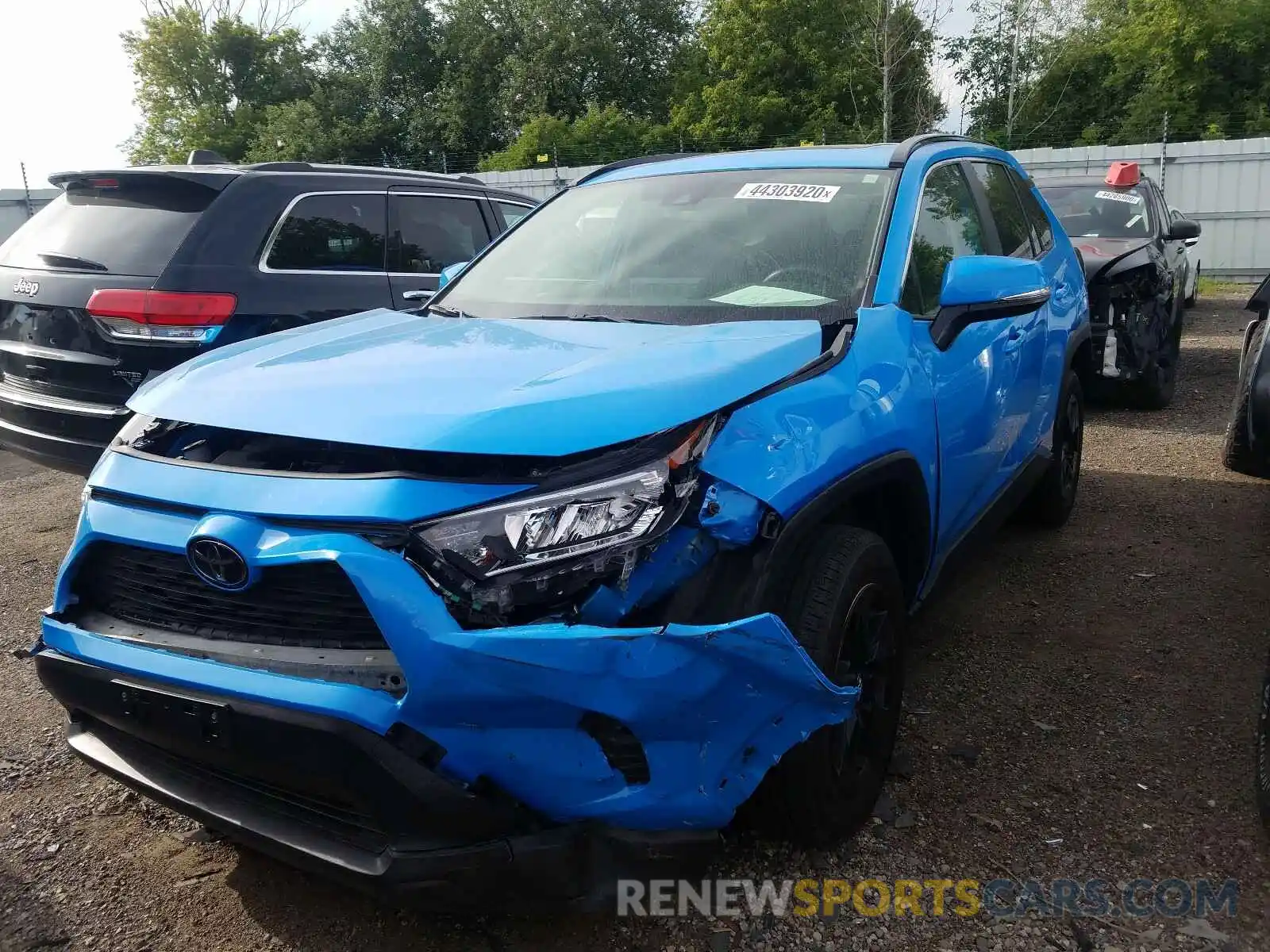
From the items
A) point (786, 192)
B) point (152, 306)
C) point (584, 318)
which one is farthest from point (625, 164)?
point (152, 306)

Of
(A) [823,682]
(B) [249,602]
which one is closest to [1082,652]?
(A) [823,682]

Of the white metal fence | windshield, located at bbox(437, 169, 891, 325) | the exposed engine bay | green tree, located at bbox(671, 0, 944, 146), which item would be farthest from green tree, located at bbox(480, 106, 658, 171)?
windshield, located at bbox(437, 169, 891, 325)

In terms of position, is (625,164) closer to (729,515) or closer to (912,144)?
(912,144)

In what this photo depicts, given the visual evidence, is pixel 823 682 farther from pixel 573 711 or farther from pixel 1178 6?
pixel 1178 6

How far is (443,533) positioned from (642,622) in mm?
405

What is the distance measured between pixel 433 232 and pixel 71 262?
2027 mm

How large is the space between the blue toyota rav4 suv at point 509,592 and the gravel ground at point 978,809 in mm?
298

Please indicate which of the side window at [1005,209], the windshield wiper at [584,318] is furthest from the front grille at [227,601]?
the side window at [1005,209]

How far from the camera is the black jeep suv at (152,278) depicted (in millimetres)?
4172

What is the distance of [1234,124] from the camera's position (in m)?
25.7

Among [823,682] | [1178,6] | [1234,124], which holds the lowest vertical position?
[823,682]

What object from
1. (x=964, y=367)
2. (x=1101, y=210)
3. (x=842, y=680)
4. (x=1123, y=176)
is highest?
(x=1123, y=176)

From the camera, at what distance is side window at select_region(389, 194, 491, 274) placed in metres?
5.59

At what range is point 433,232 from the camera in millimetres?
5867
